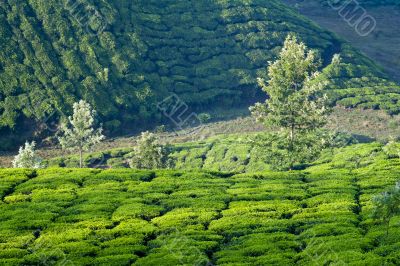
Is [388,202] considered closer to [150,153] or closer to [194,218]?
[194,218]

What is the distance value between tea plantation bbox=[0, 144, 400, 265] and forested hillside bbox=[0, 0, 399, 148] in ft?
251

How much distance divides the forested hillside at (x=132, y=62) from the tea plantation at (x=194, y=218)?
76431 mm

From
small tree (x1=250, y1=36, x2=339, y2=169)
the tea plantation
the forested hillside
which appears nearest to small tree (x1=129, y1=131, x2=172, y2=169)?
small tree (x1=250, y1=36, x2=339, y2=169)

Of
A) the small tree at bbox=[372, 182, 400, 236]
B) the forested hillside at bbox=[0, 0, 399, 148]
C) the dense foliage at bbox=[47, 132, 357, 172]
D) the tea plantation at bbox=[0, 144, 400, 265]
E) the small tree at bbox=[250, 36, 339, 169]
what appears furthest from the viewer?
the forested hillside at bbox=[0, 0, 399, 148]

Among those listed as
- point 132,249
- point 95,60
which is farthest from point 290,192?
point 95,60

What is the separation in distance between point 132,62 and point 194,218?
117626mm

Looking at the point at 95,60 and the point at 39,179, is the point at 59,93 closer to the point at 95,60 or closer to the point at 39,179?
the point at 95,60

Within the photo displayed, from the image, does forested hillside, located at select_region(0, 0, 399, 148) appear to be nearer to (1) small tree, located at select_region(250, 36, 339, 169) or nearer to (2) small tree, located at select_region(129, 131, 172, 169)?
(2) small tree, located at select_region(129, 131, 172, 169)

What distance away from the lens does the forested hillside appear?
154875 mm

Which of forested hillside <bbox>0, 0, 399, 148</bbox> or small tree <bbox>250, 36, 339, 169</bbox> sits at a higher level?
forested hillside <bbox>0, 0, 399, 148</bbox>

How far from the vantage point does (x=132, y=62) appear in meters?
172

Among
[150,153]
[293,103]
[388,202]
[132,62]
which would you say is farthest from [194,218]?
[132,62]

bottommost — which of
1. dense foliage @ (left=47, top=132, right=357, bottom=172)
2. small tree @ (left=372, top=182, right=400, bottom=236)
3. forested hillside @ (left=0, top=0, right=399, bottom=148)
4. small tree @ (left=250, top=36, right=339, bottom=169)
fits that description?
small tree @ (left=372, top=182, right=400, bottom=236)

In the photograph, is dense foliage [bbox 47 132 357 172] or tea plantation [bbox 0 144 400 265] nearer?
tea plantation [bbox 0 144 400 265]
